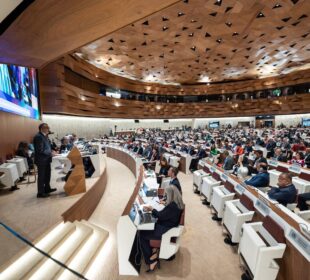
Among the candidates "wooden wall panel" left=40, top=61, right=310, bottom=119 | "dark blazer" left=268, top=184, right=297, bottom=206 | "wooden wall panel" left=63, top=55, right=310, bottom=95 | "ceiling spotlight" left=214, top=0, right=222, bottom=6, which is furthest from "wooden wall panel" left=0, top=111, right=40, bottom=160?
"ceiling spotlight" left=214, top=0, right=222, bottom=6

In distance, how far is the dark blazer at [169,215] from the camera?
3047 mm

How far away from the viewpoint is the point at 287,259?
229cm

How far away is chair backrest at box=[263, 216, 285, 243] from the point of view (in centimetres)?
240

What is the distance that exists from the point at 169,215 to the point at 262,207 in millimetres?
1409

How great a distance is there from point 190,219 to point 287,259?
8.05 feet

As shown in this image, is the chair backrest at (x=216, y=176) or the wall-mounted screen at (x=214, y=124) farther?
the wall-mounted screen at (x=214, y=124)

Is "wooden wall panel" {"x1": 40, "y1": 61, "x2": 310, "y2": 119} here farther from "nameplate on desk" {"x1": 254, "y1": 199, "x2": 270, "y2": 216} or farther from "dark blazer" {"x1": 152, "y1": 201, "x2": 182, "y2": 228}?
"nameplate on desk" {"x1": 254, "y1": 199, "x2": 270, "y2": 216}

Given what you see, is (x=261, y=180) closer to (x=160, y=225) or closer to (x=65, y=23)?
(x=160, y=225)

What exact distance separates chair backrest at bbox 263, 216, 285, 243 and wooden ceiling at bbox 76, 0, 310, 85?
36.3ft

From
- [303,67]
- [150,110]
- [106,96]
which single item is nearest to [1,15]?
[106,96]

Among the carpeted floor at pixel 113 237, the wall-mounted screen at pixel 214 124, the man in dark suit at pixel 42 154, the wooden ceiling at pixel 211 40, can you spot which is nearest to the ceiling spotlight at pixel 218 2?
the wooden ceiling at pixel 211 40

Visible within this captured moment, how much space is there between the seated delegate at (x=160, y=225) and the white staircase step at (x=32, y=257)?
130 cm

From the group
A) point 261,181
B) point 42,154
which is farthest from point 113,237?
point 261,181

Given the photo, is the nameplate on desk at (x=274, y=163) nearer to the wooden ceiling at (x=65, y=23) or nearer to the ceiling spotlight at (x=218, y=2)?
the wooden ceiling at (x=65, y=23)
